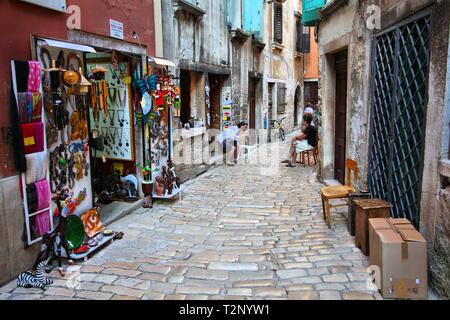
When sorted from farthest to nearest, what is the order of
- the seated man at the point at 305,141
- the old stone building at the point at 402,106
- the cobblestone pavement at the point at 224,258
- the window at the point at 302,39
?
1. the window at the point at 302,39
2. the seated man at the point at 305,141
3. the cobblestone pavement at the point at 224,258
4. the old stone building at the point at 402,106

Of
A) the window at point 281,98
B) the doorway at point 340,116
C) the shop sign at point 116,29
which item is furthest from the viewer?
the window at point 281,98

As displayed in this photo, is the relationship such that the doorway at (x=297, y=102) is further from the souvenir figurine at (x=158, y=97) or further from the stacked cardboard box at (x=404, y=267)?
the stacked cardboard box at (x=404, y=267)

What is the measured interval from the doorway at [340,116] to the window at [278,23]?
813 centimetres

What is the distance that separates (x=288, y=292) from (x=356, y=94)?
12.7 ft

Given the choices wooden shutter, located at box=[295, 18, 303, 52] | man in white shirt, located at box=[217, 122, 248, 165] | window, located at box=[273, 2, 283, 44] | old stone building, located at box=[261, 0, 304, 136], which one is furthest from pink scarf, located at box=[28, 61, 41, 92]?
wooden shutter, located at box=[295, 18, 303, 52]

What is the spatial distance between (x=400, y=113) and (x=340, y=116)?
11.1 ft

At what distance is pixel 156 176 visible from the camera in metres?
7.18

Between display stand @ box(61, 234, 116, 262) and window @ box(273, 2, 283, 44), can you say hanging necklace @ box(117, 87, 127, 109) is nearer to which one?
display stand @ box(61, 234, 116, 262)

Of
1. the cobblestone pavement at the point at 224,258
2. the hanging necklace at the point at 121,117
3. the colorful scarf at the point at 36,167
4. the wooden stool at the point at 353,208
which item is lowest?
the cobblestone pavement at the point at 224,258

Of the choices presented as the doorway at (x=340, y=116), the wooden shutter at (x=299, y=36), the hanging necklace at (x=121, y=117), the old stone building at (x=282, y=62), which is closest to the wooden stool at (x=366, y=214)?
the doorway at (x=340, y=116)

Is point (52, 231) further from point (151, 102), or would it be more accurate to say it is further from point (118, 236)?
point (151, 102)

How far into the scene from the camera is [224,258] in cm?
465

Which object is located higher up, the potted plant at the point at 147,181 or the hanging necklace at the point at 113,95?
the hanging necklace at the point at 113,95

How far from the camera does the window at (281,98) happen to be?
17.3m
